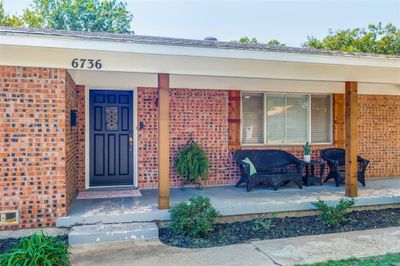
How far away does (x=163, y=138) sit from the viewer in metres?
5.21

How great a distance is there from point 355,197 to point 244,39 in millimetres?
21464

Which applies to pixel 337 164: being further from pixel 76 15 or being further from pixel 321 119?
pixel 76 15

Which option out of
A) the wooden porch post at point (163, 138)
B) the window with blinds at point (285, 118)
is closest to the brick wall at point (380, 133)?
the window with blinds at point (285, 118)

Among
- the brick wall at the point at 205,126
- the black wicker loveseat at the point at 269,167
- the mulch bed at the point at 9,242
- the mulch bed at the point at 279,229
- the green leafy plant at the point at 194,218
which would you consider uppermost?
the brick wall at the point at 205,126

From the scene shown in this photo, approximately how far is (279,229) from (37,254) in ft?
11.5

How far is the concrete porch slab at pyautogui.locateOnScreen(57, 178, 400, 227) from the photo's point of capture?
4.90 metres

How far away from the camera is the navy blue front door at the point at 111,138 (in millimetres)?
6867

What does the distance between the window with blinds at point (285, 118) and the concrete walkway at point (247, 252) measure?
11.3 feet

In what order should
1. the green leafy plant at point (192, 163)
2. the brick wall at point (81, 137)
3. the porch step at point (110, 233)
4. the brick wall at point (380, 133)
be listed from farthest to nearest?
the brick wall at point (380, 133) → the green leafy plant at point (192, 163) → the brick wall at point (81, 137) → the porch step at point (110, 233)

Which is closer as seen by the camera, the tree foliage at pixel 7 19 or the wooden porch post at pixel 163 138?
the wooden porch post at pixel 163 138

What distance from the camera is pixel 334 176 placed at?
7395 millimetres

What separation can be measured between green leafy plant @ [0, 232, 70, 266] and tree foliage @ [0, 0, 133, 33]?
2037 centimetres

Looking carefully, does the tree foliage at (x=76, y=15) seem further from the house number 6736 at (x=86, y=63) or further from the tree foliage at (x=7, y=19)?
the house number 6736 at (x=86, y=63)

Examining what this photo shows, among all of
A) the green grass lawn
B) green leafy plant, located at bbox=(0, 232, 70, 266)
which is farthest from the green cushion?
green leafy plant, located at bbox=(0, 232, 70, 266)
